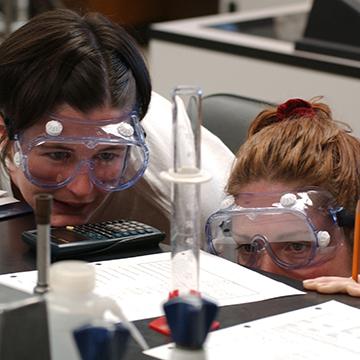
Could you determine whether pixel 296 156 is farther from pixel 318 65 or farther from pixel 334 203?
pixel 318 65

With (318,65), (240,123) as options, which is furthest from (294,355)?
(318,65)

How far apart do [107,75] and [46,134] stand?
5.8 inches

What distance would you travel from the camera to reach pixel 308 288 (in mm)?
1394

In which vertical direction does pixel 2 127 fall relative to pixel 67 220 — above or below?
above

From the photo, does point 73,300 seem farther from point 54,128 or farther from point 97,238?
point 54,128

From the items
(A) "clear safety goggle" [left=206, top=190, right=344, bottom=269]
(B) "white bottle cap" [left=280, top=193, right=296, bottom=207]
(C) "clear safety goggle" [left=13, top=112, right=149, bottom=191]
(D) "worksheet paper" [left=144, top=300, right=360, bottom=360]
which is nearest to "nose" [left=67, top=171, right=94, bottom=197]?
(C) "clear safety goggle" [left=13, top=112, right=149, bottom=191]

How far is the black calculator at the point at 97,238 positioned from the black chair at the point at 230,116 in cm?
81

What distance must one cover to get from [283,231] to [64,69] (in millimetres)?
445

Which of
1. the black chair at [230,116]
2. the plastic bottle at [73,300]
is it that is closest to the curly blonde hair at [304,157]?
the black chair at [230,116]

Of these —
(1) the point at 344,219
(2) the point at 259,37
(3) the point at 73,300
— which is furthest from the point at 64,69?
(2) the point at 259,37

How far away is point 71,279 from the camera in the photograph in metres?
0.87

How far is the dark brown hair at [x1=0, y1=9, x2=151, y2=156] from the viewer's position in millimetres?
1688

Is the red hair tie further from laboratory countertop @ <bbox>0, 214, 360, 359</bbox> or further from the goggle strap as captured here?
laboratory countertop @ <bbox>0, 214, 360, 359</bbox>

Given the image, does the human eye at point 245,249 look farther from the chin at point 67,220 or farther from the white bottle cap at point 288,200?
the chin at point 67,220
